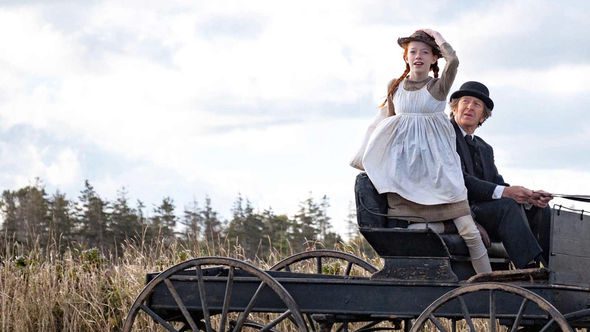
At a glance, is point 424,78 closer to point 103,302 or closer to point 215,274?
point 215,274

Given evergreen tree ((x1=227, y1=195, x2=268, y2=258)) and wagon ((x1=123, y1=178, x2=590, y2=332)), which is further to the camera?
evergreen tree ((x1=227, y1=195, x2=268, y2=258))

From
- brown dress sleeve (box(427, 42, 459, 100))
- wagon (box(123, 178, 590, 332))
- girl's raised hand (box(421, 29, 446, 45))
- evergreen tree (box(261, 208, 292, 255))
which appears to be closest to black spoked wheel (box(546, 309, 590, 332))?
wagon (box(123, 178, 590, 332))

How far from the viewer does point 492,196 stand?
5.66m

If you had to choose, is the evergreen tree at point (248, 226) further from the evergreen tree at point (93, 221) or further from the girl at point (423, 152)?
the girl at point (423, 152)

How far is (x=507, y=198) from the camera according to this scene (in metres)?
5.59

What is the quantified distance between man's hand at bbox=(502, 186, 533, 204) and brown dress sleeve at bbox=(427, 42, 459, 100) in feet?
2.33

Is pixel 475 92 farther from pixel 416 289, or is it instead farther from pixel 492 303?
pixel 492 303

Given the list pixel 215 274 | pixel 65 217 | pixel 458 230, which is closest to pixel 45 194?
pixel 65 217

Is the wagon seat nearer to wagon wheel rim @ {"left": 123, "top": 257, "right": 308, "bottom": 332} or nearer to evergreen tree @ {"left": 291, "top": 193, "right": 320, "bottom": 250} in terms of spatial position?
wagon wheel rim @ {"left": 123, "top": 257, "right": 308, "bottom": 332}

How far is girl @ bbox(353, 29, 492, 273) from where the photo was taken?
549 centimetres

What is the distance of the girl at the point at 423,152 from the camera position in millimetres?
5492

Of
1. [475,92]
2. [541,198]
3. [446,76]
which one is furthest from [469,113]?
[541,198]

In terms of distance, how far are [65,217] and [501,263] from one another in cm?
1205

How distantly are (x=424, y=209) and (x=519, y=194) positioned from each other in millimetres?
614
